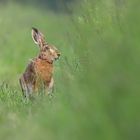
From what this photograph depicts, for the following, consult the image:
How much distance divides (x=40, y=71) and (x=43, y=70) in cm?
4

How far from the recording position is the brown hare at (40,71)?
9375mm

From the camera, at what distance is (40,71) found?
9.69m

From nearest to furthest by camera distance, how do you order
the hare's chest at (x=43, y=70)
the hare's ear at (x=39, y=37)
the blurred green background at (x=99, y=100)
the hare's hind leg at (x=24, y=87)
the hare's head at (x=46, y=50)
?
the blurred green background at (x=99, y=100)
the hare's hind leg at (x=24, y=87)
the hare's chest at (x=43, y=70)
the hare's head at (x=46, y=50)
the hare's ear at (x=39, y=37)

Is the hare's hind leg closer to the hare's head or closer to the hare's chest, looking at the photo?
the hare's chest

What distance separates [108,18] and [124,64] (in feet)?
8.86

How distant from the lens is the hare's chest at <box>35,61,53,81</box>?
31.5 ft

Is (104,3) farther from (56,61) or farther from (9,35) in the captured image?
(9,35)

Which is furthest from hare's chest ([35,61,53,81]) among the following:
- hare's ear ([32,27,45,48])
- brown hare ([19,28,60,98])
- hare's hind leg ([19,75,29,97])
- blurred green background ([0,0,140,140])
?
blurred green background ([0,0,140,140])

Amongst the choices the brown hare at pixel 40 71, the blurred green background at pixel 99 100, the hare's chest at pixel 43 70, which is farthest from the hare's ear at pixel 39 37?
the blurred green background at pixel 99 100

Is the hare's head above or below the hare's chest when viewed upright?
above

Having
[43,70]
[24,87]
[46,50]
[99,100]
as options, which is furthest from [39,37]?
[99,100]

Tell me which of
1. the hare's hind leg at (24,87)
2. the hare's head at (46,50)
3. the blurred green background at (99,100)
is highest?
the hare's head at (46,50)

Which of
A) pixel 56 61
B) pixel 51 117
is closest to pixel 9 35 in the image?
pixel 56 61

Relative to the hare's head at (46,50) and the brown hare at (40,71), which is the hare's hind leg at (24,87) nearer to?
the brown hare at (40,71)
